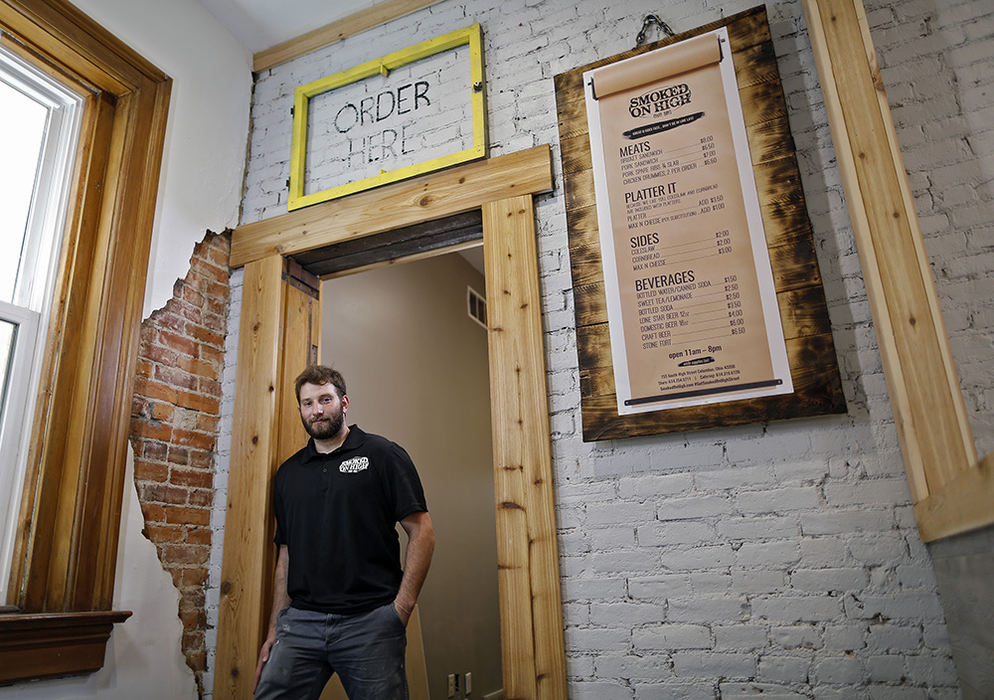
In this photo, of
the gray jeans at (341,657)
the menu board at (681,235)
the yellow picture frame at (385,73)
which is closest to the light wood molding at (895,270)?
the menu board at (681,235)

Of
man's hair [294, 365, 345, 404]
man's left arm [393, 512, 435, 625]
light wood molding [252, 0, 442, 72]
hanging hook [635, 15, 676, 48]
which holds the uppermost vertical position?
light wood molding [252, 0, 442, 72]

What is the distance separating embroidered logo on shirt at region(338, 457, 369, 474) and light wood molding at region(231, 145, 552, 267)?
893mm

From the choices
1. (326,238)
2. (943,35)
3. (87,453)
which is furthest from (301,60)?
(943,35)

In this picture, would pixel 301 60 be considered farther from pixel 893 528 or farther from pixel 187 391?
pixel 893 528

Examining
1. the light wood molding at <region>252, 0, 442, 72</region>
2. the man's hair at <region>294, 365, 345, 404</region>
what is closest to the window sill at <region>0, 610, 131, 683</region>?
the man's hair at <region>294, 365, 345, 404</region>

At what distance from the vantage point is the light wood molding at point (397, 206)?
246 cm

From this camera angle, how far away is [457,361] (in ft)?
14.9

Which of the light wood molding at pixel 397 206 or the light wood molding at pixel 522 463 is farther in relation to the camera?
the light wood molding at pixel 397 206

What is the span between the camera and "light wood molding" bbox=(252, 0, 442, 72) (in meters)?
2.97

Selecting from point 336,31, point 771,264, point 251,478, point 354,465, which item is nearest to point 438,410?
point 251,478

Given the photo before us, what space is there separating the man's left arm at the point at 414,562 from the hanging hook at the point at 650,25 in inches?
71.4

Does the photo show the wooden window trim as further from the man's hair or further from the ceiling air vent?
the ceiling air vent

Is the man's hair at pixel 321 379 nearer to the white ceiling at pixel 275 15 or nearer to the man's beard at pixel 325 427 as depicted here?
the man's beard at pixel 325 427

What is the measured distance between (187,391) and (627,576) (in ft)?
5.77
